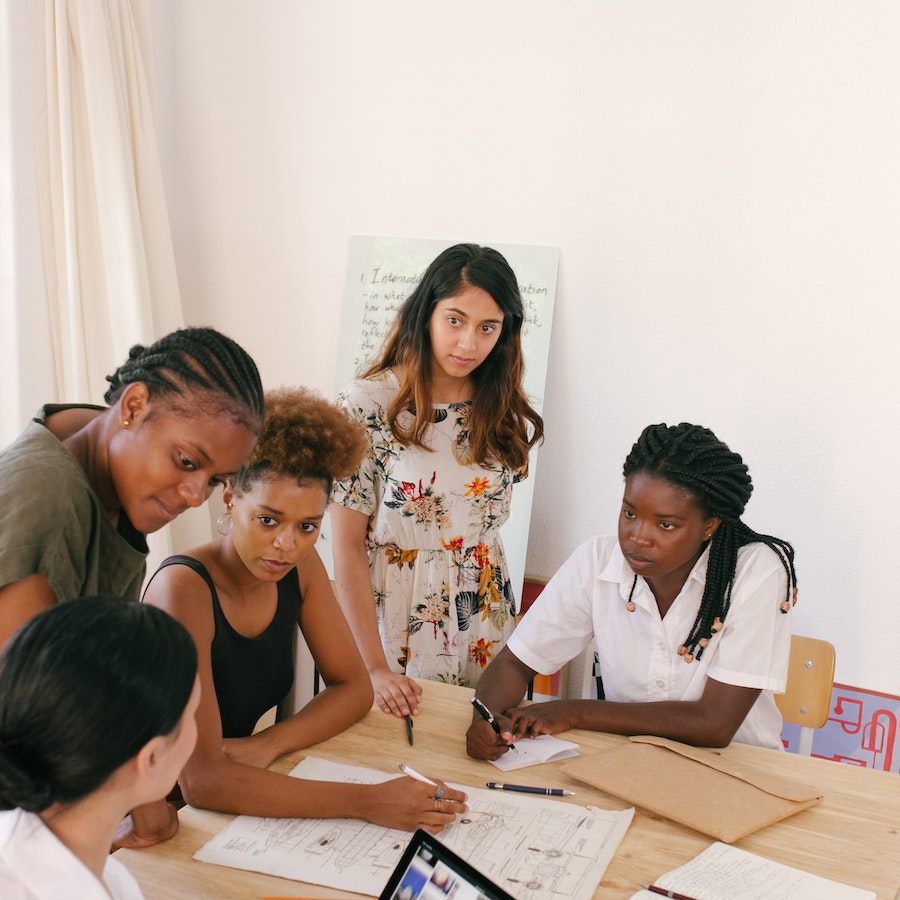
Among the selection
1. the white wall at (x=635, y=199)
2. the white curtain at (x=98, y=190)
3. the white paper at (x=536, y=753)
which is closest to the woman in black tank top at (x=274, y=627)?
the white paper at (x=536, y=753)

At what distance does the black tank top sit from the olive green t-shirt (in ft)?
1.11

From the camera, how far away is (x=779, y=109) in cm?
260

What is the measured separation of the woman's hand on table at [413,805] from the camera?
1390mm

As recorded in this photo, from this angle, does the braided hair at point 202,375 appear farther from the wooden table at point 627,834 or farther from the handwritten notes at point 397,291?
the handwritten notes at point 397,291

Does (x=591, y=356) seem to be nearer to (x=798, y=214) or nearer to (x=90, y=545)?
(x=798, y=214)

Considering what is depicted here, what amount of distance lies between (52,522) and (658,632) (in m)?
1.23

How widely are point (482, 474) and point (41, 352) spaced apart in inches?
56.0

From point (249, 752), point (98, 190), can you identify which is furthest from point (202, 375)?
point (98, 190)

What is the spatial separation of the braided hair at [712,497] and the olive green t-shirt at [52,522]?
1.07m

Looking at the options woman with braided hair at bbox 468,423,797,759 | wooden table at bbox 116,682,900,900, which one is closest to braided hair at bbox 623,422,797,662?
woman with braided hair at bbox 468,423,797,759

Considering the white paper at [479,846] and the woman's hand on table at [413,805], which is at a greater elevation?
the woman's hand on table at [413,805]

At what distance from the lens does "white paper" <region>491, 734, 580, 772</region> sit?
1642mm

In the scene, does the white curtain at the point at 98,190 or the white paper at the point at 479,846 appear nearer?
the white paper at the point at 479,846

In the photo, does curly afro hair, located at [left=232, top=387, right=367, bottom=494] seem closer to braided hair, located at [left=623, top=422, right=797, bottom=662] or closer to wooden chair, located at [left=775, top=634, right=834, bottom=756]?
braided hair, located at [left=623, top=422, right=797, bottom=662]
